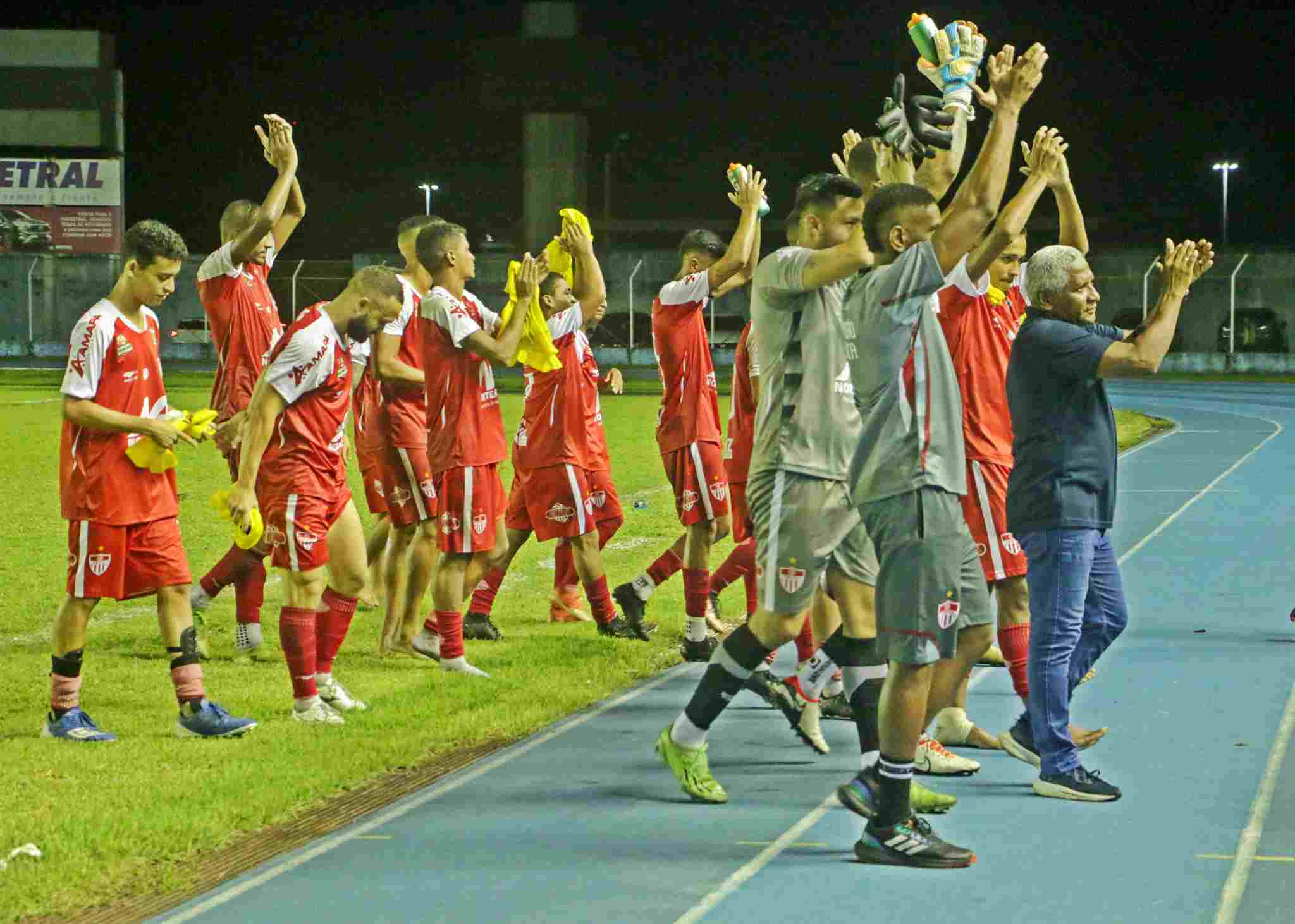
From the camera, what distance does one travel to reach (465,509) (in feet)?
27.3

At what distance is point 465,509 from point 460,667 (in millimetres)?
765

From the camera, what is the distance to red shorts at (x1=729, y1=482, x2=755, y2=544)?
817cm

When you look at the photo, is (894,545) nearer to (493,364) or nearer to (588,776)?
(588,776)

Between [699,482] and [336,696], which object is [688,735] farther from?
[699,482]

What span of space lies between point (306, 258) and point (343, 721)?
234 feet

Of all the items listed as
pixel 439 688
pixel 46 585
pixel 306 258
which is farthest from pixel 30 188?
pixel 439 688

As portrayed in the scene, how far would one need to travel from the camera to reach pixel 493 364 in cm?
816

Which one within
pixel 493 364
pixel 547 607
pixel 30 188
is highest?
pixel 30 188

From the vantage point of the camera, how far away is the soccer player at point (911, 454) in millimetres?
4887

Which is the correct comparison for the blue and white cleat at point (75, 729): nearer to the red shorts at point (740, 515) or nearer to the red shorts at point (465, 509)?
the red shorts at point (465, 509)

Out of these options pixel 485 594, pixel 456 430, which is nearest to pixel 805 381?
pixel 456 430

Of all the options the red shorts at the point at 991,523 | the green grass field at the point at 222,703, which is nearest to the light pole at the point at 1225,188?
the green grass field at the point at 222,703

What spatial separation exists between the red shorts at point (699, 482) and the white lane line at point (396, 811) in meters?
1.28

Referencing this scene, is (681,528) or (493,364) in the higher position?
(493,364)
